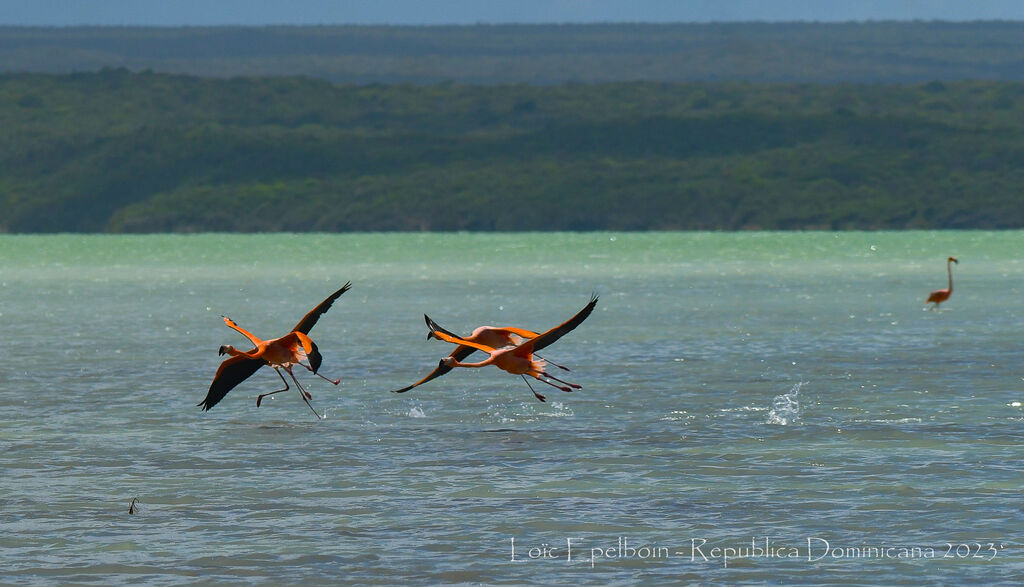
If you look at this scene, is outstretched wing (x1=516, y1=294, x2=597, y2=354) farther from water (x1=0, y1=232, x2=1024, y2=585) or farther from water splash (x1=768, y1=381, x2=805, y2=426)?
water splash (x1=768, y1=381, x2=805, y2=426)

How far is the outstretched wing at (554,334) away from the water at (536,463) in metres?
1.55

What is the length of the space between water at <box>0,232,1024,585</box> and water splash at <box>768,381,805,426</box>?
0.13 metres

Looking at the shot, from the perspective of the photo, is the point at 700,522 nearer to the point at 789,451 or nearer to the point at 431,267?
the point at 789,451

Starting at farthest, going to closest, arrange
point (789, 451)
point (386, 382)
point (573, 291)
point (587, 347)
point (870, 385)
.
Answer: point (573, 291)
point (587, 347)
point (386, 382)
point (870, 385)
point (789, 451)

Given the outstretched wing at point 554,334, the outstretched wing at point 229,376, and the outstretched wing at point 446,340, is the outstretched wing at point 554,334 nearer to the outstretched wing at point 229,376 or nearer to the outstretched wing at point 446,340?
the outstretched wing at point 446,340

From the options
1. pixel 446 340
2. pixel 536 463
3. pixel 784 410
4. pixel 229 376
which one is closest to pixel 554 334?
pixel 446 340

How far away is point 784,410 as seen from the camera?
1048 inches

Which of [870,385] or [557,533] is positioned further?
[870,385]

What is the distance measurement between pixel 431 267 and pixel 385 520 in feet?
352

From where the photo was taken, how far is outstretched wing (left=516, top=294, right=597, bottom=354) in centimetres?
1727

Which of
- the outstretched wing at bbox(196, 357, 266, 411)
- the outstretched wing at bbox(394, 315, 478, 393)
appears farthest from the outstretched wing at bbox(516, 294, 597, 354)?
the outstretched wing at bbox(196, 357, 266, 411)

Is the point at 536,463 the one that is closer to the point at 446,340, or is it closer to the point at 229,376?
the point at 446,340

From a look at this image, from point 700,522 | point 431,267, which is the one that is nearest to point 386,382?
point 700,522

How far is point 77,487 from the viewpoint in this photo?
19969 mm
